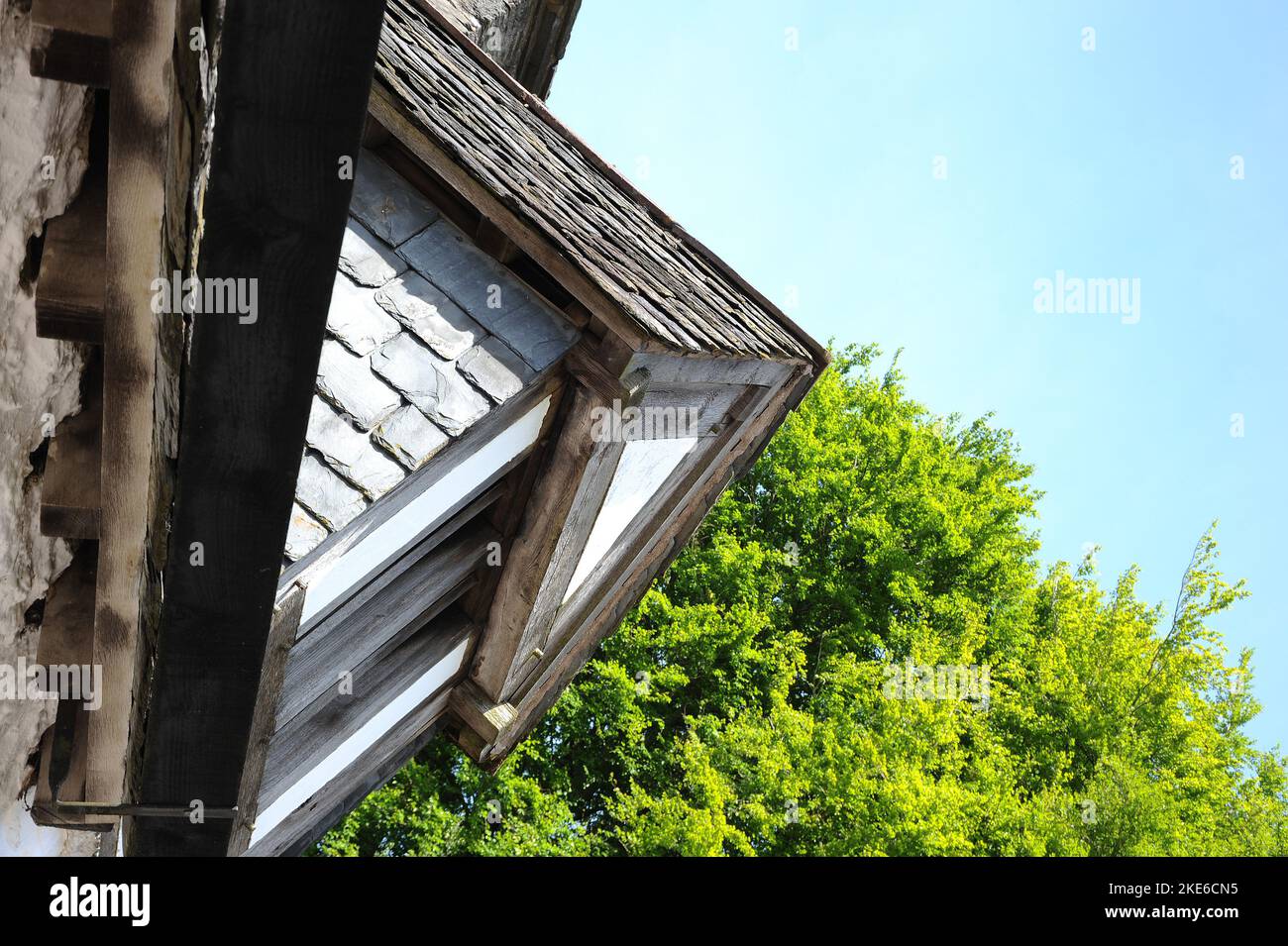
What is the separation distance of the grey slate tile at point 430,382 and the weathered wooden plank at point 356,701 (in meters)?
1.62

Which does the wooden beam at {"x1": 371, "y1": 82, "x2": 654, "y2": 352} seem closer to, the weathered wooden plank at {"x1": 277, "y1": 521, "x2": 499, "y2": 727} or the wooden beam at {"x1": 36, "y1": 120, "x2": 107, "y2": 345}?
the weathered wooden plank at {"x1": 277, "y1": 521, "x2": 499, "y2": 727}

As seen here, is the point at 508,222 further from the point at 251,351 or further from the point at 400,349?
the point at 251,351

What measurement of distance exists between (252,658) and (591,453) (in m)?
1.80

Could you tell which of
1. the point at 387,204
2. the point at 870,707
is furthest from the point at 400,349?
the point at 870,707

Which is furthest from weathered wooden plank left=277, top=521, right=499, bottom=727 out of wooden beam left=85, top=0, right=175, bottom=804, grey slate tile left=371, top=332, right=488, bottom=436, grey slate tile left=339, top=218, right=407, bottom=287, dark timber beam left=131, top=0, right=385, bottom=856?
dark timber beam left=131, top=0, right=385, bottom=856

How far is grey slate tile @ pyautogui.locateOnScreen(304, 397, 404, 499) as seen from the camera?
8.62 feet

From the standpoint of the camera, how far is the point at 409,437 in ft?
9.10

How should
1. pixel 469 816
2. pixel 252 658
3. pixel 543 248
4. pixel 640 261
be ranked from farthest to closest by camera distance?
pixel 469 816, pixel 640 261, pixel 543 248, pixel 252 658

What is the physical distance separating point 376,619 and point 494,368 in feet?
4.06

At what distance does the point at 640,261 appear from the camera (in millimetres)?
3971
